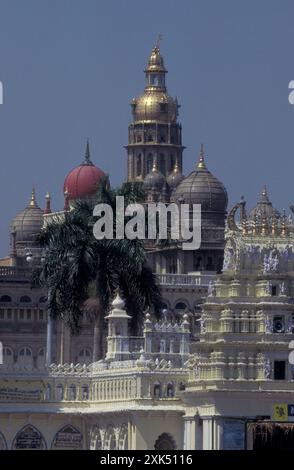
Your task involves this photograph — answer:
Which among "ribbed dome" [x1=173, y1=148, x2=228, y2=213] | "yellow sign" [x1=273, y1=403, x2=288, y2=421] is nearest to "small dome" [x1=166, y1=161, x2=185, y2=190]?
"ribbed dome" [x1=173, y1=148, x2=228, y2=213]

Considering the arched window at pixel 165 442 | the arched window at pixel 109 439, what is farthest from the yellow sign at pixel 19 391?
the arched window at pixel 165 442

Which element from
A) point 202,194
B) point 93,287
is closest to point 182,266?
point 202,194

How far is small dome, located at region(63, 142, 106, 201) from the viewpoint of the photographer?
165000 millimetres

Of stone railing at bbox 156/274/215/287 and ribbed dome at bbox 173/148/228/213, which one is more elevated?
ribbed dome at bbox 173/148/228/213

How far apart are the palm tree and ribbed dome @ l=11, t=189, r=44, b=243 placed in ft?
170

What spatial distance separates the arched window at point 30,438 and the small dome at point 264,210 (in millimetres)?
11026

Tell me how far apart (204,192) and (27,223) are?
13700 millimetres

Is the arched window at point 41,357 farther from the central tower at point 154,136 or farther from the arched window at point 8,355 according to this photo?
the central tower at point 154,136

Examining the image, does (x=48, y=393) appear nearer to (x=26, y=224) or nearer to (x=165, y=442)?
(x=165, y=442)

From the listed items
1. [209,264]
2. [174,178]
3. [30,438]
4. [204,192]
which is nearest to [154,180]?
[174,178]

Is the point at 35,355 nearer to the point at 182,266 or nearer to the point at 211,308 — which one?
the point at 182,266

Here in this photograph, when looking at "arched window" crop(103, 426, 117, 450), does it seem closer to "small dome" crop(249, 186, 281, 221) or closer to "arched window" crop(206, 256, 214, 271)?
"small dome" crop(249, 186, 281, 221)

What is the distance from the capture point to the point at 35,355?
493ft

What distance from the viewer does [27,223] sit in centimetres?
16600
